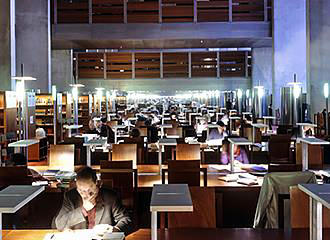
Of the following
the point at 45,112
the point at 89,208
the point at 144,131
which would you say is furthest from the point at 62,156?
the point at 45,112

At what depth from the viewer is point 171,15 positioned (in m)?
15.5

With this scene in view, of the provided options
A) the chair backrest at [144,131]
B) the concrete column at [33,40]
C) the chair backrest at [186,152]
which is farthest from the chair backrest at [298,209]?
the concrete column at [33,40]

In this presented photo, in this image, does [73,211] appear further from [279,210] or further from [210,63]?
[210,63]

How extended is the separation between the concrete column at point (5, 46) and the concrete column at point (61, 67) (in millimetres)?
6634

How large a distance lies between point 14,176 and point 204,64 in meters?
15.7

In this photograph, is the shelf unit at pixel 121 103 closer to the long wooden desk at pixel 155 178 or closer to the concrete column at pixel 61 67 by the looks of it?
the concrete column at pixel 61 67

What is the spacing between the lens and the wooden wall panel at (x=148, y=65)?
19.8 m

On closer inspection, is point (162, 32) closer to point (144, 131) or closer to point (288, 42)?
point (288, 42)

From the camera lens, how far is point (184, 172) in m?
4.82

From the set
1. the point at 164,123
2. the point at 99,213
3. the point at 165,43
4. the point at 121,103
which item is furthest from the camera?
the point at 121,103

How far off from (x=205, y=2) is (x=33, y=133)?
317 inches

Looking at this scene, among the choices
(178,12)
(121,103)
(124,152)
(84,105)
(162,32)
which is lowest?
(124,152)

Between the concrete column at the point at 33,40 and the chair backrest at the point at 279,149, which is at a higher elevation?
the concrete column at the point at 33,40

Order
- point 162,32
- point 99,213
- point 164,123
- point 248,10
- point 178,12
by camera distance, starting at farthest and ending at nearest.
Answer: point 248,10 < point 178,12 < point 162,32 < point 164,123 < point 99,213
